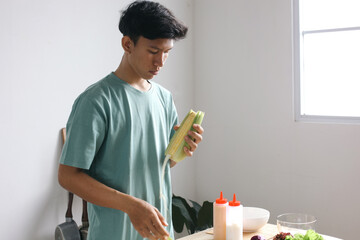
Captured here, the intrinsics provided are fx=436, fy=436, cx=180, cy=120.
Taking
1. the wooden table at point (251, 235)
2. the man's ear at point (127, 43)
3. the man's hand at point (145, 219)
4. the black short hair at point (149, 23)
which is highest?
the black short hair at point (149, 23)

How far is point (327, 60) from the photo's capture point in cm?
313

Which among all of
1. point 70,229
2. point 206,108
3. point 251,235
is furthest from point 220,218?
point 206,108

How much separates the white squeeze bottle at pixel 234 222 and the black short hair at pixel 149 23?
78 centimetres

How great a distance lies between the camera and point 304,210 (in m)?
3.23

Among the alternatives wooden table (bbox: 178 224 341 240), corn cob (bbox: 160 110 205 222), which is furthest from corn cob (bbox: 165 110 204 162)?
wooden table (bbox: 178 224 341 240)

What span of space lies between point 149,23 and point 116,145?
0.38 m

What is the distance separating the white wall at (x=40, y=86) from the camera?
8.04 feet

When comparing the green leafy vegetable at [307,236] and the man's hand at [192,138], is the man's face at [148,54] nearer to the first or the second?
the man's hand at [192,138]

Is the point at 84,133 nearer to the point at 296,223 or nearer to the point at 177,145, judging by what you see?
the point at 177,145

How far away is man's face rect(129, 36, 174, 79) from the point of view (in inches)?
53.2

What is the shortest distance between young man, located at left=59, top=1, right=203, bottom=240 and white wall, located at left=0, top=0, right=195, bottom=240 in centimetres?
129

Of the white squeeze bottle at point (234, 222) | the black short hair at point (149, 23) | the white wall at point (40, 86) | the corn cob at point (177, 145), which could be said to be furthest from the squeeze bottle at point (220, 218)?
the white wall at point (40, 86)

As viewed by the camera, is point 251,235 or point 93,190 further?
point 251,235

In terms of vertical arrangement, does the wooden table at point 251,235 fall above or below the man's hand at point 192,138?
below
